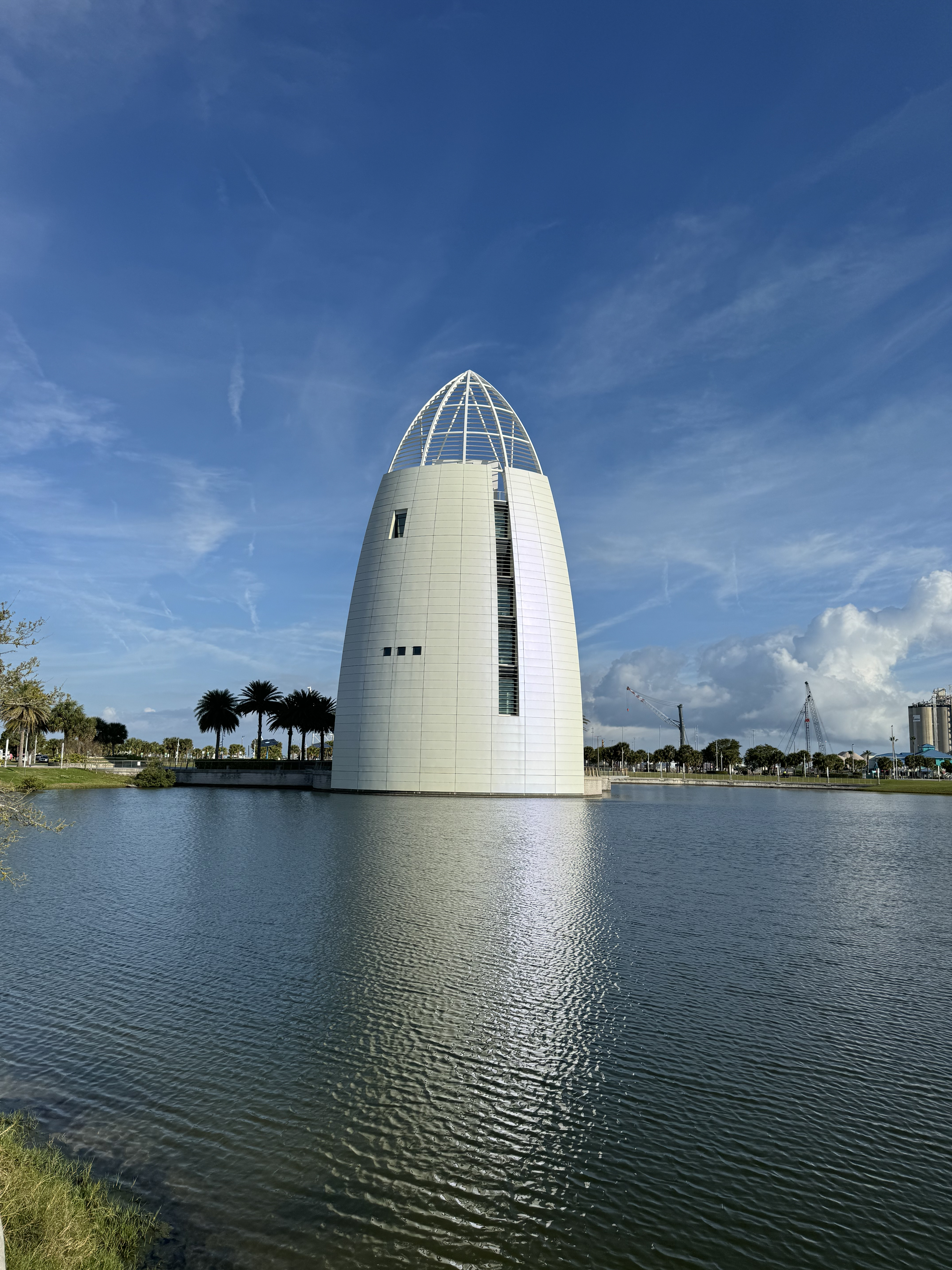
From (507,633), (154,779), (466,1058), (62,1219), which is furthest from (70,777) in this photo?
(62,1219)

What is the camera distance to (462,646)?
76062 mm

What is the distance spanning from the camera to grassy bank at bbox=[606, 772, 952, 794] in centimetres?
12950

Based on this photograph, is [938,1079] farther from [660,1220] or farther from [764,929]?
[764,929]

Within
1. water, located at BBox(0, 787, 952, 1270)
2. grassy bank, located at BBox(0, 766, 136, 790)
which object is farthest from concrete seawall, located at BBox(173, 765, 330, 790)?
water, located at BBox(0, 787, 952, 1270)

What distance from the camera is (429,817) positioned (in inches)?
1986

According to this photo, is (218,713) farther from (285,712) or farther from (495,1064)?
(495,1064)

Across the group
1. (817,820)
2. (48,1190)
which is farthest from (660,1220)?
(817,820)

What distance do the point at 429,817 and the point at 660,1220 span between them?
43322mm

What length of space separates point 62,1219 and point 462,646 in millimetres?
69210

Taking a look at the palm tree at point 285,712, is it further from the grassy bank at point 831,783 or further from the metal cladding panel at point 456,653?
the grassy bank at point 831,783

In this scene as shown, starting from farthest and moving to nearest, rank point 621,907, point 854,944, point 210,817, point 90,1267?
1. point 210,817
2. point 621,907
3. point 854,944
4. point 90,1267

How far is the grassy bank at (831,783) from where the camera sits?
130 m

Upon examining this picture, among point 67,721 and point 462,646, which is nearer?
point 462,646

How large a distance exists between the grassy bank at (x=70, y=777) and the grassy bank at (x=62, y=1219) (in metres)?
66.3
